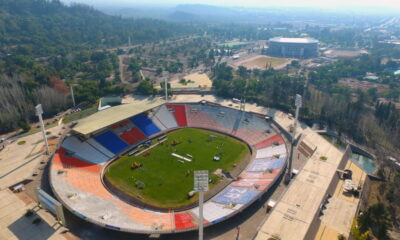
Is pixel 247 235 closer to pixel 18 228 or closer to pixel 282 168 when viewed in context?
pixel 282 168

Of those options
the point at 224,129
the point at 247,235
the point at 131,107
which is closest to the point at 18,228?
the point at 247,235

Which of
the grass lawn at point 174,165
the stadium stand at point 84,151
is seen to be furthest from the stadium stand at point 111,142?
the grass lawn at point 174,165

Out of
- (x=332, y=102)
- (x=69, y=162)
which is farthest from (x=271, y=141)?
(x=69, y=162)

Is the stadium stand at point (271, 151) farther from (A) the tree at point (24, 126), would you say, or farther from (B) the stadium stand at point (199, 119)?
(A) the tree at point (24, 126)

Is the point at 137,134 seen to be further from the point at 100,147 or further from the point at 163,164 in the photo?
the point at 163,164

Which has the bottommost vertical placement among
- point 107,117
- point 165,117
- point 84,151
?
point 165,117

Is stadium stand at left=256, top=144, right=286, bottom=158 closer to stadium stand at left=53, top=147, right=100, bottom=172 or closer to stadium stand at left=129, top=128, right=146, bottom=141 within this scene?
stadium stand at left=129, top=128, right=146, bottom=141
